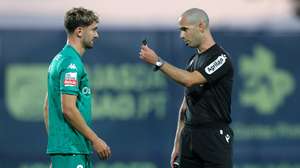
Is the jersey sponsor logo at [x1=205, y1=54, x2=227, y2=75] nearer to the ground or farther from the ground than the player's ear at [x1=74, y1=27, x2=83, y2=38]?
nearer to the ground

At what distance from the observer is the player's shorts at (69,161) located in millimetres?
9273

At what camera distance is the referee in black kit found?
10.0m

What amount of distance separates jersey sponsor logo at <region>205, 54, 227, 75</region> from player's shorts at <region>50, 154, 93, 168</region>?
145 cm

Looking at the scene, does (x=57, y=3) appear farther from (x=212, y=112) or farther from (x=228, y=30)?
(x=212, y=112)

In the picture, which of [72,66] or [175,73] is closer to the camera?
[72,66]

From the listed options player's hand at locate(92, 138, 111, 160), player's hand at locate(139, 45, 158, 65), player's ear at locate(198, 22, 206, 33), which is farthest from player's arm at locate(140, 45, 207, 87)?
player's hand at locate(92, 138, 111, 160)

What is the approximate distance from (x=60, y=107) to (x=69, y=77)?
0.96ft

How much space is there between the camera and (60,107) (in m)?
9.30

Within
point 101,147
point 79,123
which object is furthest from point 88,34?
point 101,147

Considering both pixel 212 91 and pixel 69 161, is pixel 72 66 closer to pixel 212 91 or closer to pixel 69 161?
pixel 69 161

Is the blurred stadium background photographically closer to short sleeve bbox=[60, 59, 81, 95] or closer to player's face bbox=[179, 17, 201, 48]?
player's face bbox=[179, 17, 201, 48]

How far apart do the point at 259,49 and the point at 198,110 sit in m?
5.32

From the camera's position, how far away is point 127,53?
1480 centimetres

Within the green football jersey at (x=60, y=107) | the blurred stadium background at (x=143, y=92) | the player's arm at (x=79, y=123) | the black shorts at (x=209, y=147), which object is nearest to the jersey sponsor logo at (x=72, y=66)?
the green football jersey at (x=60, y=107)
